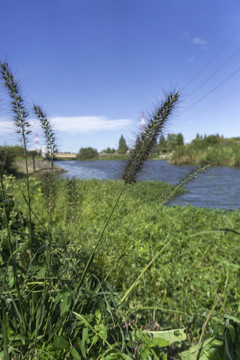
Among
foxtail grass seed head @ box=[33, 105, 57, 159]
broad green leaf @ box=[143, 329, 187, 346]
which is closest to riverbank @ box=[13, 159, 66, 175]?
foxtail grass seed head @ box=[33, 105, 57, 159]

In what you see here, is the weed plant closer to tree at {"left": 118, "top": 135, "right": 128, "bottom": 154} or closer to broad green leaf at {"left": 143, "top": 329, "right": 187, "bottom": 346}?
broad green leaf at {"left": 143, "top": 329, "right": 187, "bottom": 346}

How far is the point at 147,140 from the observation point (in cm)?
111

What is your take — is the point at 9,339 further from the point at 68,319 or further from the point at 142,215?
the point at 142,215

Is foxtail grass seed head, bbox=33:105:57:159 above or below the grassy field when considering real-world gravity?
above

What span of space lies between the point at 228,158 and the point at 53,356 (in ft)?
95.8

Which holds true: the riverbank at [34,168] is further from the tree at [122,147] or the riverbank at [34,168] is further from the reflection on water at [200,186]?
the reflection on water at [200,186]

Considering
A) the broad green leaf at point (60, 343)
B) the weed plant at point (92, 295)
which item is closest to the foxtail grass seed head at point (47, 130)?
the weed plant at point (92, 295)

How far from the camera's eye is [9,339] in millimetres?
1114

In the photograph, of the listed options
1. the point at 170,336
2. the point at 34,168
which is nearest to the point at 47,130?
the point at 170,336

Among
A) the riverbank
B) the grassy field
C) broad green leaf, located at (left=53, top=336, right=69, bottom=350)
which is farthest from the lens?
the riverbank

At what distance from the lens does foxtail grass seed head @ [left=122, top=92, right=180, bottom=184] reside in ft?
3.55

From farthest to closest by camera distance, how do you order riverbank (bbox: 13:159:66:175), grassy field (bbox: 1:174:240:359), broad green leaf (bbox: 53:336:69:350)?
riverbank (bbox: 13:159:66:175) → grassy field (bbox: 1:174:240:359) → broad green leaf (bbox: 53:336:69:350)

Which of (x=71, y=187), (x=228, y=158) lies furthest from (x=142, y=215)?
(x=228, y=158)

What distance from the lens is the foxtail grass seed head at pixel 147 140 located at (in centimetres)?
108
